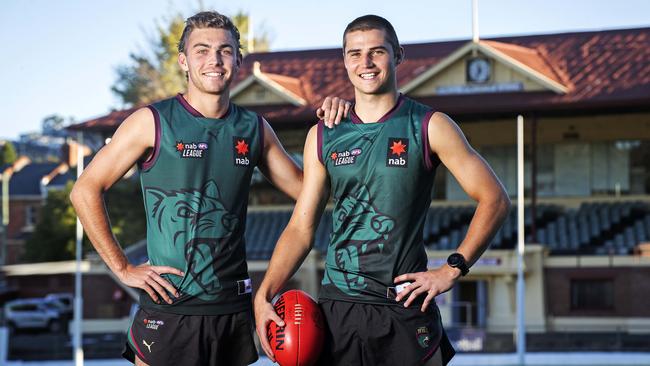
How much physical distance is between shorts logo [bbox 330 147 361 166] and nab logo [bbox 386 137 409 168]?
160 mm

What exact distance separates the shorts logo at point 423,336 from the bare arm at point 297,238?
0.74 meters

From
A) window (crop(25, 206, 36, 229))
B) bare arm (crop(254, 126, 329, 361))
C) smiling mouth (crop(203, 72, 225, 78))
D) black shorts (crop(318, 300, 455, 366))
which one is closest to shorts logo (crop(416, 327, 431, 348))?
black shorts (crop(318, 300, 455, 366))

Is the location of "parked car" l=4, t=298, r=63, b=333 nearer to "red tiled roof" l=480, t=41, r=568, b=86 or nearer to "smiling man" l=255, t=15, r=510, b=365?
"red tiled roof" l=480, t=41, r=568, b=86

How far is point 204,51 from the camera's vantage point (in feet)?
20.0

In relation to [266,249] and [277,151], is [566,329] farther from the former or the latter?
[277,151]

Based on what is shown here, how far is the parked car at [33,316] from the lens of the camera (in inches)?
1590

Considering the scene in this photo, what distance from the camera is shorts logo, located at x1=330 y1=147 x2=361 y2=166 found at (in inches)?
224

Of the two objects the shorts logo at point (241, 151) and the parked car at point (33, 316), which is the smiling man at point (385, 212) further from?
the parked car at point (33, 316)

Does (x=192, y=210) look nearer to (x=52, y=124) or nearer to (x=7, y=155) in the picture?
(x=7, y=155)

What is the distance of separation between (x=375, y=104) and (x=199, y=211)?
109 cm

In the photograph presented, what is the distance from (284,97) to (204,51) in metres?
25.6

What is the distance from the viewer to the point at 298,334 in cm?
567

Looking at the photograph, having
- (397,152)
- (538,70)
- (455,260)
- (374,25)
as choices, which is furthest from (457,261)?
(538,70)

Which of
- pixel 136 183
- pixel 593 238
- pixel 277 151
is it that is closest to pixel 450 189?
pixel 593 238
